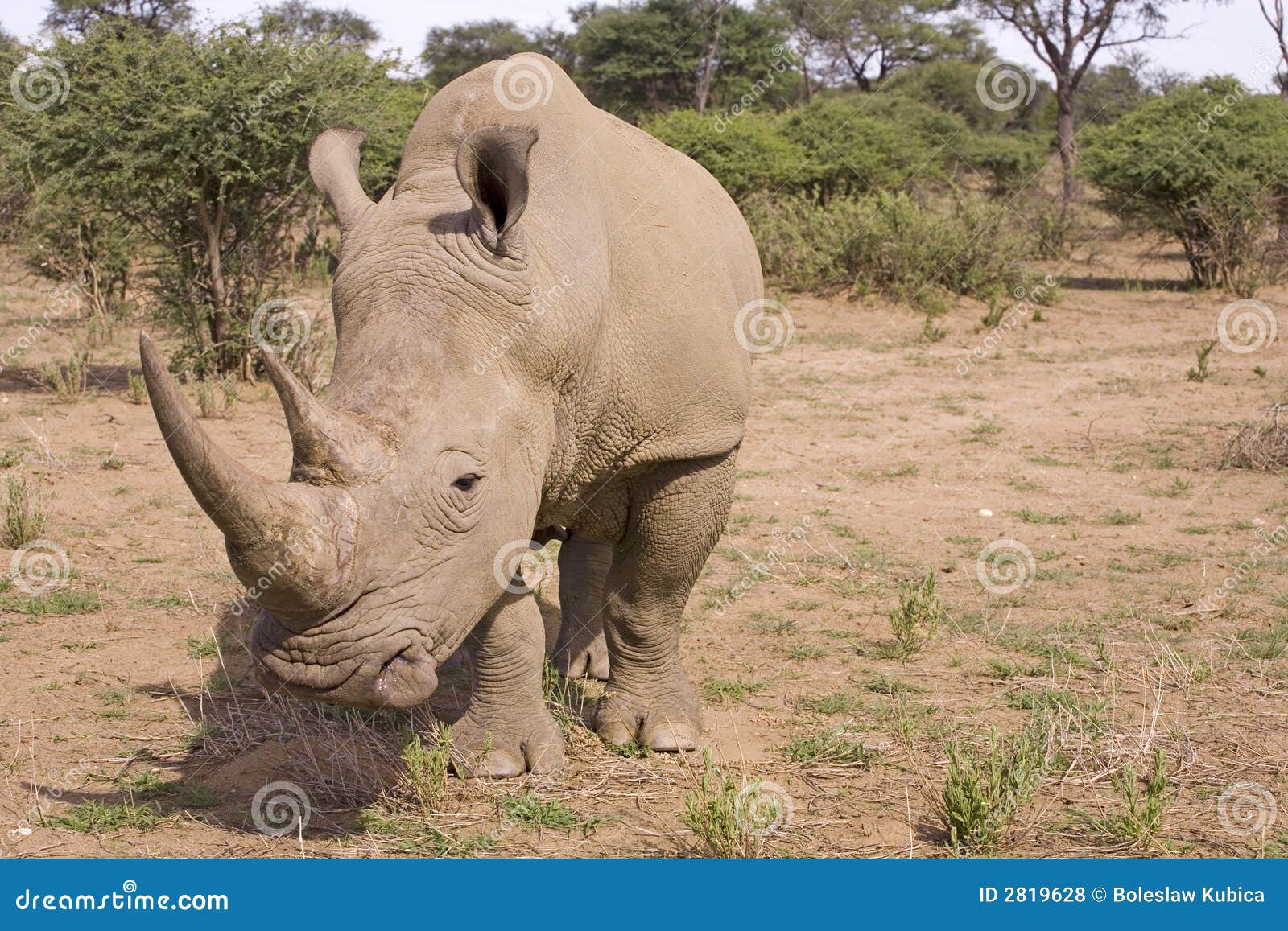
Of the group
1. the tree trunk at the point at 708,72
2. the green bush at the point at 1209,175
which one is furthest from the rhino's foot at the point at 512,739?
the tree trunk at the point at 708,72

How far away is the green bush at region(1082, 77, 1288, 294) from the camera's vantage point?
56.7 feet

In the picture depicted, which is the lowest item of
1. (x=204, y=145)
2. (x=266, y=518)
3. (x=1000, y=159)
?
(x=266, y=518)

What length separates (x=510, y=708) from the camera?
4602 mm

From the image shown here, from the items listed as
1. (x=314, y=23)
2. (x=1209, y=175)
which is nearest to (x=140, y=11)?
(x=314, y=23)

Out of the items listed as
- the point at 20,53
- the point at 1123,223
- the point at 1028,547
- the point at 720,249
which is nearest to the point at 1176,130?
the point at 1123,223

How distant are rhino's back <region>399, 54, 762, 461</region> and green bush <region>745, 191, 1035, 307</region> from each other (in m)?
11.2

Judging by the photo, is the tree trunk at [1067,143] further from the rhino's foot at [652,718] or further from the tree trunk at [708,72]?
the rhino's foot at [652,718]

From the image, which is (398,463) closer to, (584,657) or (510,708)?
(510,708)

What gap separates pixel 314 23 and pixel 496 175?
938 inches

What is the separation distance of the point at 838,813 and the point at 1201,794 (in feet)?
3.80

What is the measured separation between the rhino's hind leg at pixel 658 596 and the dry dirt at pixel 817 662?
0.16 metres

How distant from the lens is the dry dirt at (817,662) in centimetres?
415

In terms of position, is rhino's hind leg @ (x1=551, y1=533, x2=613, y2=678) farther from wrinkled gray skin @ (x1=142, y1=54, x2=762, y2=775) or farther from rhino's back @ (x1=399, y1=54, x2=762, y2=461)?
rhino's back @ (x1=399, y1=54, x2=762, y2=461)

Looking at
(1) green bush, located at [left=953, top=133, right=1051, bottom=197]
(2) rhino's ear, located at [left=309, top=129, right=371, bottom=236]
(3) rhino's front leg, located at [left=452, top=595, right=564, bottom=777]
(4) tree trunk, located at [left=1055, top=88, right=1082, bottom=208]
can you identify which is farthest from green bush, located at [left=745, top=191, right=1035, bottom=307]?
(2) rhino's ear, located at [left=309, top=129, right=371, bottom=236]
